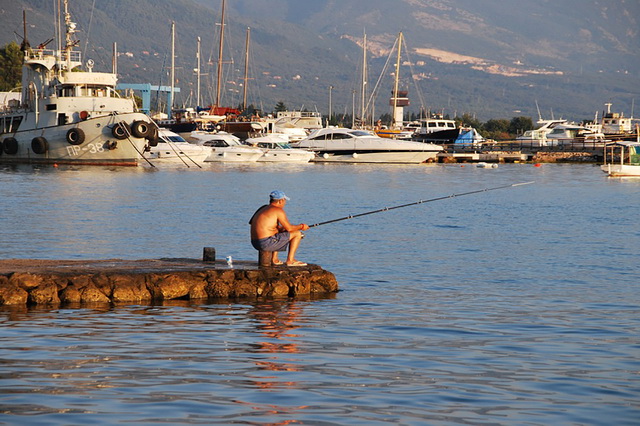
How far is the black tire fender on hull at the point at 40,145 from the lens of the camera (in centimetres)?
5834

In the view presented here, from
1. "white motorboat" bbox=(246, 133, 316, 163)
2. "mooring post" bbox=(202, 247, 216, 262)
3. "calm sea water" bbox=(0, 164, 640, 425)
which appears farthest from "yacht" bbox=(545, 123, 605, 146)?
"mooring post" bbox=(202, 247, 216, 262)

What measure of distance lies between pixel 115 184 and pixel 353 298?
31.6 m

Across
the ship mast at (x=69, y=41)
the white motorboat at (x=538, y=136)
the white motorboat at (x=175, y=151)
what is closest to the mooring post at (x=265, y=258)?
the ship mast at (x=69, y=41)

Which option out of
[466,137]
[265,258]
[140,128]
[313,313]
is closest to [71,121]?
[140,128]

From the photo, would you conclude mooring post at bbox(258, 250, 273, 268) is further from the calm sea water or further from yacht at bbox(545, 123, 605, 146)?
yacht at bbox(545, 123, 605, 146)

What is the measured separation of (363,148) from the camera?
72.8 meters

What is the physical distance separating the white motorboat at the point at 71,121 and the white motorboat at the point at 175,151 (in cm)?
510

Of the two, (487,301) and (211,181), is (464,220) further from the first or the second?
(211,181)

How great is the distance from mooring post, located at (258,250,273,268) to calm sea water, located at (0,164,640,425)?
78 cm

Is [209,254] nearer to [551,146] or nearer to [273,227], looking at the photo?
[273,227]

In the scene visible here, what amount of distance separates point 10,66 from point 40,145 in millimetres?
58887

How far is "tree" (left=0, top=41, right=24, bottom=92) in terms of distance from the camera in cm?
11144

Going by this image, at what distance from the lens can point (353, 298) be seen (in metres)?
16.2

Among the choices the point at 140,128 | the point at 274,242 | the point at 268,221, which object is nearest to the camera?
the point at 268,221
